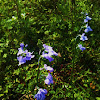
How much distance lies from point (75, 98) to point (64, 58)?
90cm

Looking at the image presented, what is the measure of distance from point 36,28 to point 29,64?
1.11 metres

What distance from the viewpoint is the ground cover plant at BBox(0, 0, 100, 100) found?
Answer: 2304 millimetres

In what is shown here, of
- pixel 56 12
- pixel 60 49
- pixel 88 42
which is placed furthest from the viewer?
pixel 56 12

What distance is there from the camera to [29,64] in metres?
2.69

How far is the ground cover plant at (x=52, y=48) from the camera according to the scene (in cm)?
230

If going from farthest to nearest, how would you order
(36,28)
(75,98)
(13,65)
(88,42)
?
(36,28) → (88,42) → (13,65) → (75,98)

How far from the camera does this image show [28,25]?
308 cm

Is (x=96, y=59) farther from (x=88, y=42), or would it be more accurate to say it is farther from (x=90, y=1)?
(x=90, y=1)

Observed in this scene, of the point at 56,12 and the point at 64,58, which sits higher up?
the point at 56,12

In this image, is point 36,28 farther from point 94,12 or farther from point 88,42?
point 94,12

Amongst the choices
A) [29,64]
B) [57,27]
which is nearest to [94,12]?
[57,27]

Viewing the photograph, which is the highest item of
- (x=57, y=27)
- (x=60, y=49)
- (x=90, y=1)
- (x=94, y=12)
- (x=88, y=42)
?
(x=90, y=1)

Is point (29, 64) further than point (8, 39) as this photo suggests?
No

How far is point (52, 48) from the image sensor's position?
2.83m
